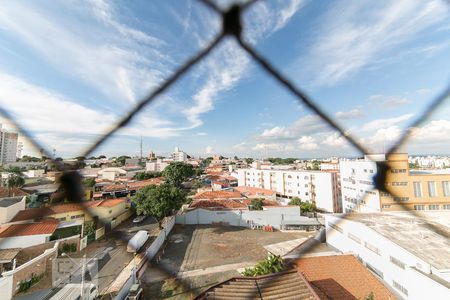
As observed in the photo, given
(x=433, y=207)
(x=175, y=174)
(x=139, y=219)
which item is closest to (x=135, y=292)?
(x=139, y=219)

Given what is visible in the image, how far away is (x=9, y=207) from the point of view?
10188mm

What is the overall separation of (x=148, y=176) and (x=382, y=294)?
2894cm

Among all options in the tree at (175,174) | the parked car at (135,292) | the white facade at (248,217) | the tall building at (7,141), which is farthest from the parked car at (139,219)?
the tall building at (7,141)

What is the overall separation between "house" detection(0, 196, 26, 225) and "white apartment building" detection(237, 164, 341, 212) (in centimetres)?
2080

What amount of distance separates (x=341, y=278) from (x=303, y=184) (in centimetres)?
1769

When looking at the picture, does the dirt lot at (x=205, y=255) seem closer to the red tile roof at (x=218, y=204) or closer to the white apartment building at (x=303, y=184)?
the red tile roof at (x=218, y=204)

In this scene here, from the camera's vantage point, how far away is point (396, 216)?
394 inches

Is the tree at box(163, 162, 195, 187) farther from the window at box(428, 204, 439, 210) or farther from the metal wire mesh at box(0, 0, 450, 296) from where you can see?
the metal wire mesh at box(0, 0, 450, 296)

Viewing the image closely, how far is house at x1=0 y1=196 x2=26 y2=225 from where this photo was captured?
998 cm

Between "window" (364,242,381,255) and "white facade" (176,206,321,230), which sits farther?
"white facade" (176,206,321,230)

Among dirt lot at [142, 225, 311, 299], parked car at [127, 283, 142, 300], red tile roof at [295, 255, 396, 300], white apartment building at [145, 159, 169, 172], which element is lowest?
dirt lot at [142, 225, 311, 299]

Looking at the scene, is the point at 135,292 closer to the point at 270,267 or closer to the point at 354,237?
the point at 270,267

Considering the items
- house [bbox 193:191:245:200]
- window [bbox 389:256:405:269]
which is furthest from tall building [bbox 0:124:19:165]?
house [bbox 193:191:245:200]

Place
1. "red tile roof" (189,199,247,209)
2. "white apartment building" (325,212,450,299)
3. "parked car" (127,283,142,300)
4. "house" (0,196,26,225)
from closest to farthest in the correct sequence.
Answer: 1. "white apartment building" (325,212,450,299)
2. "parked car" (127,283,142,300)
3. "house" (0,196,26,225)
4. "red tile roof" (189,199,247,209)
